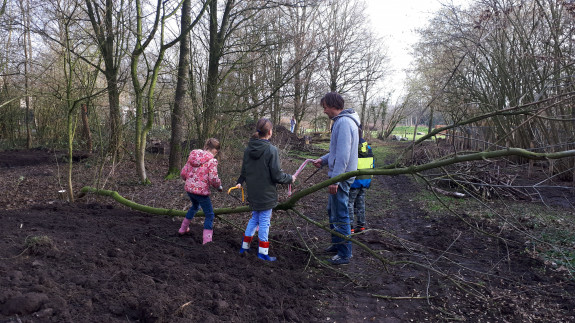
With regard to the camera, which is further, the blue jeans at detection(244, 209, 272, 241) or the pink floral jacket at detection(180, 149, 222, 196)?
the pink floral jacket at detection(180, 149, 222, 196)

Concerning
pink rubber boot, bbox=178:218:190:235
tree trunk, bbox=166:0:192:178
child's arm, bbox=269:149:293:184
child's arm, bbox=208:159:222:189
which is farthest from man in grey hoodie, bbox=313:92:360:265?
tree trunk, bbox=166:0:192:178

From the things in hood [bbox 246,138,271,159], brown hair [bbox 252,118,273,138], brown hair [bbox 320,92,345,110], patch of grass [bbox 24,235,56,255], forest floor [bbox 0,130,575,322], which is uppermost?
brown hair [bbox 320,92,345,110]

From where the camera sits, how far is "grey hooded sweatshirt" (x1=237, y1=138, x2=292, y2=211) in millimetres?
4285

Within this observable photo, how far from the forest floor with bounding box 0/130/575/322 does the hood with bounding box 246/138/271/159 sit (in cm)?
101

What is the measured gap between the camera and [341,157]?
4320mm

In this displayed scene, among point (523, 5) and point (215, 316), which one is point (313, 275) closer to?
point (215, 316)

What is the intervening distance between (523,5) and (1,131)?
64.9 ft

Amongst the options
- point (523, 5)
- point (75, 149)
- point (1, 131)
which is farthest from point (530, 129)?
point (1, 131)

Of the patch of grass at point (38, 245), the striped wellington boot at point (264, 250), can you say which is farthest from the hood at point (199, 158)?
the patch of grass at point (38, 245)

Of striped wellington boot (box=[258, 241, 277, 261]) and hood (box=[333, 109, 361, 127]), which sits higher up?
hood (box=[333, 109, 361, 127])

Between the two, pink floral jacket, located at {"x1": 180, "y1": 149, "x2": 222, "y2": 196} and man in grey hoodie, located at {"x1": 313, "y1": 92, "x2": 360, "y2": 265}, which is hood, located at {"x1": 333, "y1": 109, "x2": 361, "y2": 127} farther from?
pink floral jacket, located at {"x1": 180, "y1": 149, "x2": 222, "y2": 196}

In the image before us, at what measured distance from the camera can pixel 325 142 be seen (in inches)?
1053

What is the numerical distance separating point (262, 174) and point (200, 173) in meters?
0.87

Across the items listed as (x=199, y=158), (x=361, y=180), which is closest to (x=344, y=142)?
(x=361, y=180)
